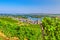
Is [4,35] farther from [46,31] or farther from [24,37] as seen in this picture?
[46,31]

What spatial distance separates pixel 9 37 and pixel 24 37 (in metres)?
1.81

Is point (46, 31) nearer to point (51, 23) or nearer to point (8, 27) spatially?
point (51, 23)

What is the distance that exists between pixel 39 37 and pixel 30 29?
1520 millimetres

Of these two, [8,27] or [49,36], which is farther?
[8,27]

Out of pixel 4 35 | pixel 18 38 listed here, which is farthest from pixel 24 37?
pixel 4 35

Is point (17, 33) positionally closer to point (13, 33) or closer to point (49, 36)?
point (13, 33)

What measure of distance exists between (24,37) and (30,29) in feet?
4.06

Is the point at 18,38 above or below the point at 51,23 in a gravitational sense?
below

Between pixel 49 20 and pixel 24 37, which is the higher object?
Result: pixel 49 20

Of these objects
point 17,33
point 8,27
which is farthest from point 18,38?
point 8,27

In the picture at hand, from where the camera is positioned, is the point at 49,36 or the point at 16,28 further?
the point at 16,28

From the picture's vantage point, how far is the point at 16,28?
87.8 feet

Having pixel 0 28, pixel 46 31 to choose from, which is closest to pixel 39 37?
pixel 46 31

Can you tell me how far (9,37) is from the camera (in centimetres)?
2595
